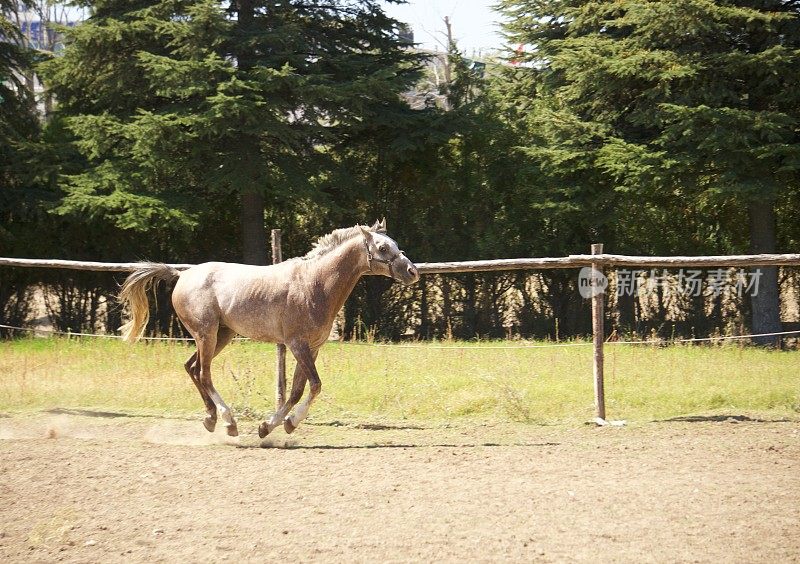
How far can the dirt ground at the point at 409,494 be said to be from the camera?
→ 529 cm

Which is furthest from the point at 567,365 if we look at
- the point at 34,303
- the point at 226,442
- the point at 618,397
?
→ the point at 34,303

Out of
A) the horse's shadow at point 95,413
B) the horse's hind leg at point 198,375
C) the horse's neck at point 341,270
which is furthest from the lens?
the horse's shadow at point 95,413

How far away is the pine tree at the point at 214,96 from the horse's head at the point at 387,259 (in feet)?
20.8

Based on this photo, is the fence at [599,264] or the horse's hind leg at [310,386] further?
the fence at [599,264]

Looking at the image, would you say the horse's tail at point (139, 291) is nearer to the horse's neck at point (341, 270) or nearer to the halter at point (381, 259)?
the horse's neck at point (341, 270)

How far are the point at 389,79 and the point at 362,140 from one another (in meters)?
1.66

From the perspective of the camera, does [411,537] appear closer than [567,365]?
Yes

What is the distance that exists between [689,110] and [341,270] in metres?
7.20

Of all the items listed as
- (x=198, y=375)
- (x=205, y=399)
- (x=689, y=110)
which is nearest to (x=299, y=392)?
(x=205, y=399)

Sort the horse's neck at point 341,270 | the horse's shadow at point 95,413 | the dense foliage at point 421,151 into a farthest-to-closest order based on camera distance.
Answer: the dense foliage at point 421,151 < the horse's shadow at point 95,413 < the horse's neck at point 341,270

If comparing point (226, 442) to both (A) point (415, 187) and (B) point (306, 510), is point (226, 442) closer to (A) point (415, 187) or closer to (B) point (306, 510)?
(B) point (306, 510)

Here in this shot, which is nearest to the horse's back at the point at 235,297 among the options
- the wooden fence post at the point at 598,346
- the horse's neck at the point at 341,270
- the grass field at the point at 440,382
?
the horse's neck at the point at 341,270

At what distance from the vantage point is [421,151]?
16.8m

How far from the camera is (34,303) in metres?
17.5
